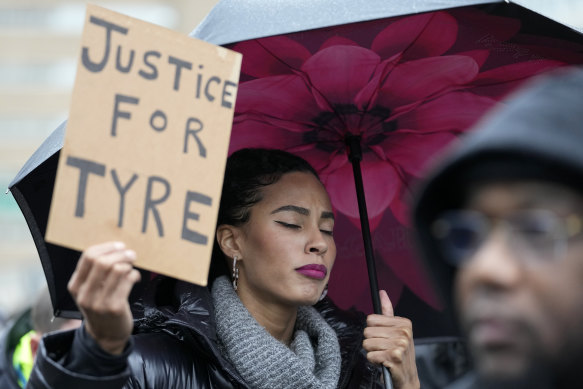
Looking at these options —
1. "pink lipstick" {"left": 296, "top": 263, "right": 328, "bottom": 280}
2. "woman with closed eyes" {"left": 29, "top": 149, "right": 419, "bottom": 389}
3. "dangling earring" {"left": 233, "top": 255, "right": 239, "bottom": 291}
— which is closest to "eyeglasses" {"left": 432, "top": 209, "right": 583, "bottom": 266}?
"woman with closed eyes" {"left": 29, "top": 149, "right": 419, "bottom": 389}

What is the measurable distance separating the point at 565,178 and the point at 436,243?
0.28 meters

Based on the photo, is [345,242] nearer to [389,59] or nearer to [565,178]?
[389,59]

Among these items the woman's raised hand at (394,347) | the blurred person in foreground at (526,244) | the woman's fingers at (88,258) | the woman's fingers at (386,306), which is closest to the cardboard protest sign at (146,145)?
the woman's fingers at (88,258)

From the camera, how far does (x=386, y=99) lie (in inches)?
115

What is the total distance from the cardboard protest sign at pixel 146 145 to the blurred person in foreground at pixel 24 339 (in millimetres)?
2274

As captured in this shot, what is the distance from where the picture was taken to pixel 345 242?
135 inches

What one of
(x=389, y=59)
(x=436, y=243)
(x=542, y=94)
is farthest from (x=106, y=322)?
(x=389, y=59)

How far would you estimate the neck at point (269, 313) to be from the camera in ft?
9.39

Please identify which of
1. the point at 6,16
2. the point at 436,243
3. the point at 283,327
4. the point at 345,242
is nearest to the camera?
the point at 436,243

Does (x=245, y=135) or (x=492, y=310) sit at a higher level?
(x=245, y=135)

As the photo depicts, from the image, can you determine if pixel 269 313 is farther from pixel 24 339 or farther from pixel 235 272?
pixel 24 339

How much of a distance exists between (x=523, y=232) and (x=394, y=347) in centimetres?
156

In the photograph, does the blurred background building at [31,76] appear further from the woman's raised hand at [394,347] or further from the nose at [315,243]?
the woman's raised hand at [394,347]

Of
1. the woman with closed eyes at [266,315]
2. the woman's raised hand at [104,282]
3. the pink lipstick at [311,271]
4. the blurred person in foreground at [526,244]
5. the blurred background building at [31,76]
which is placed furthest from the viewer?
the blurred background building at [31,76]
